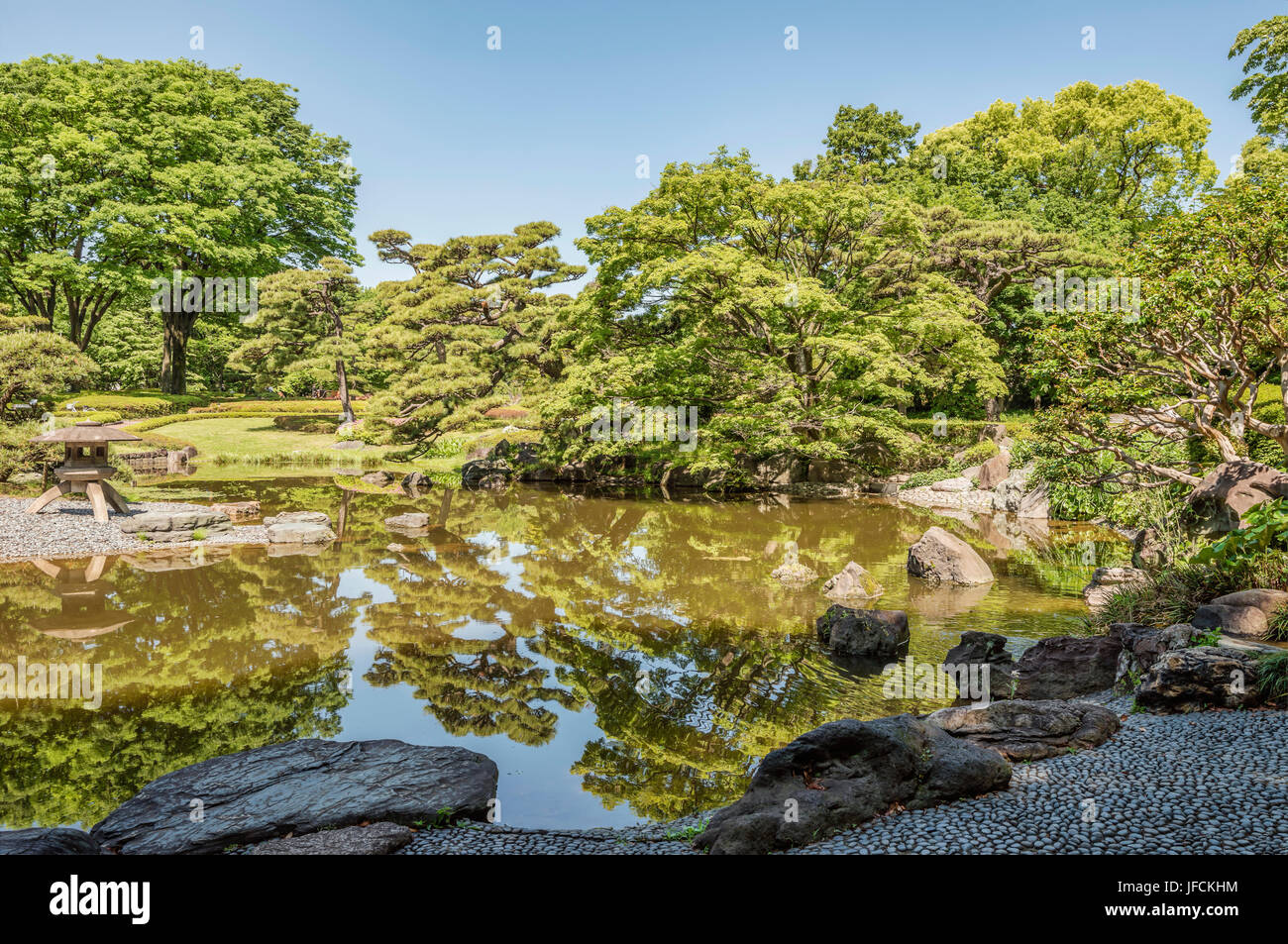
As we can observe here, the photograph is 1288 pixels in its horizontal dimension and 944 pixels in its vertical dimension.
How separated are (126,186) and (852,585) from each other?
32.4m

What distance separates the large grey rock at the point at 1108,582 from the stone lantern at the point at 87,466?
15.8 metres

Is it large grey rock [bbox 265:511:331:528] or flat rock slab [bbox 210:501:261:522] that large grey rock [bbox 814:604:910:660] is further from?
flat rock slab [bbox 210:501:261:522]

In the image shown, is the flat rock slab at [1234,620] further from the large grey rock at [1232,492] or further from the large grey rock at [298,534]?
the large grey rock at [298,534]

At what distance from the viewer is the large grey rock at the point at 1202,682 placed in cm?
523

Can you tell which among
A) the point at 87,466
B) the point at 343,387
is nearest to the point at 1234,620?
the point at 87,466

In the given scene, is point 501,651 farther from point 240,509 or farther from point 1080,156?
point 1080,156

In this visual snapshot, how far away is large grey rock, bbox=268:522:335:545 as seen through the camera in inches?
520

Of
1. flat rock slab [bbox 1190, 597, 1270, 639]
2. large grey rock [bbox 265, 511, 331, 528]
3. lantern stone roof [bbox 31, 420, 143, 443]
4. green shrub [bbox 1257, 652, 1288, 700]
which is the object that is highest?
lantern stone roof [bbox 31, 420, 143, 443]

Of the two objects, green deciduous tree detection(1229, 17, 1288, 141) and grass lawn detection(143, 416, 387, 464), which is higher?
green deciduous tree detection(1229, 17, 1288, 141)

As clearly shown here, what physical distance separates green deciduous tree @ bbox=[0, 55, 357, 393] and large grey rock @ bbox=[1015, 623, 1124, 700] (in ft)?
105

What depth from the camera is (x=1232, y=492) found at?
828cm

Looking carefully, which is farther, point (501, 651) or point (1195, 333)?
point (1195, 333)

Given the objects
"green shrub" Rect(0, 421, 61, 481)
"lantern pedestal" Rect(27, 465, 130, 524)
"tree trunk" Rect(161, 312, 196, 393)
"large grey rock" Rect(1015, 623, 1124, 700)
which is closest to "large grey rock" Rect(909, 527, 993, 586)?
"large grey rock" Rect(1015, 623, 1124, 700)

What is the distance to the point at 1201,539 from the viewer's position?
8594 millimetres
